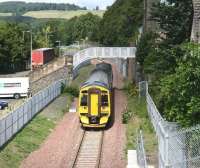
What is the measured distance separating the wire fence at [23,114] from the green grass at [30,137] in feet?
1.17

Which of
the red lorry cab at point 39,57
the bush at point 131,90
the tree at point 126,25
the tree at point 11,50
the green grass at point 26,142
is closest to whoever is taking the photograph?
the green grass at point 26,142

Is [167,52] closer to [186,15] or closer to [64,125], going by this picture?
[186,15]

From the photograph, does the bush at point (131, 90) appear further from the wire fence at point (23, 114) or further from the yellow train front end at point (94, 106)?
the yellow train front end at point (94, 106)

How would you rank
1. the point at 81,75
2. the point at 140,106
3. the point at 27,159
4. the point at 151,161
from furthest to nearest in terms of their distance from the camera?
the point at 81,75 → the point at 140,106 → the point at 27,159 → the point at 151,161

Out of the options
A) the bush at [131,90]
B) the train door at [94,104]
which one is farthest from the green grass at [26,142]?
the bush at [131,90]

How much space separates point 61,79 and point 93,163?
1149 inches

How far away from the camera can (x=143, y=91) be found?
4725cm

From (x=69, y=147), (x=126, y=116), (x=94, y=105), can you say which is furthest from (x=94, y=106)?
(x=69, y=147)

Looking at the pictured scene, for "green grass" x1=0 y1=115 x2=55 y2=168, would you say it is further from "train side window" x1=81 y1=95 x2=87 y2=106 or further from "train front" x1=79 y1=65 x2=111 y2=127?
"train side window" x1=81 y1=95 x2=87 y2=106

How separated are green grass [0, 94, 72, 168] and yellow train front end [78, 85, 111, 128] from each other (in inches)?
102

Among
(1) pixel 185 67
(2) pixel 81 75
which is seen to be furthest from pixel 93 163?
(2) pixel 81 75

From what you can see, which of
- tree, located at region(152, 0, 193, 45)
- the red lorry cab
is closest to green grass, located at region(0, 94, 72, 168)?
tree, located at region(152, 0, 193, 45)

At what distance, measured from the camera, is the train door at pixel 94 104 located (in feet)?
117

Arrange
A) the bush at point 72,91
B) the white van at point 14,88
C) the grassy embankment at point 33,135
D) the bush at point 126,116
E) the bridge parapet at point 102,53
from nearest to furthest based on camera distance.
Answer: the grassy embankment at point 33,135 < the bush at point 126,116 < the bush at point 72,91 < the white van at point 14,88 < the bridge parapet at point 102,53
